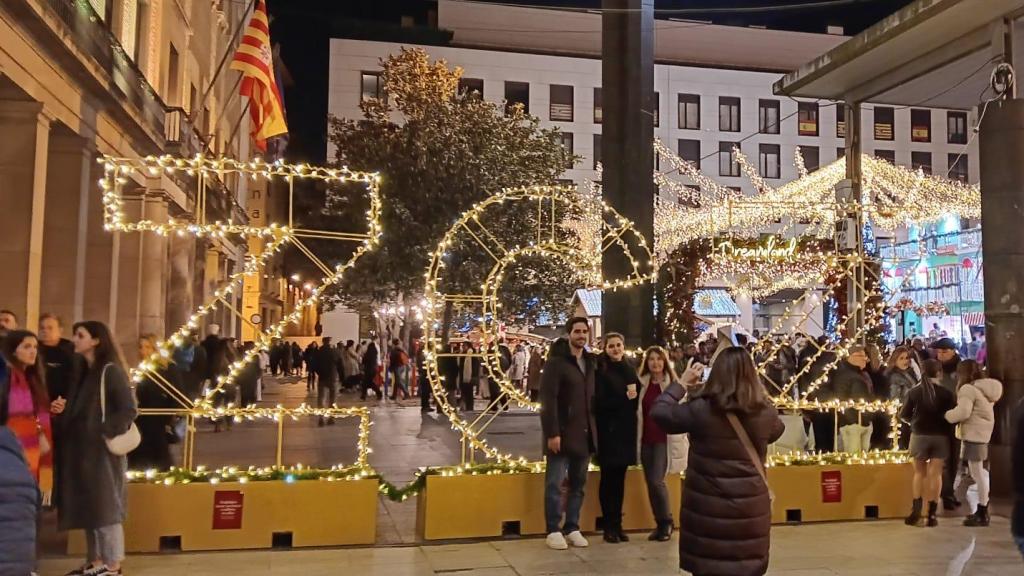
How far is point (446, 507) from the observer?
762 cm

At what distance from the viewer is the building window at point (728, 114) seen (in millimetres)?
49938

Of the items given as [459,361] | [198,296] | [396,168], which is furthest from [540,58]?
[459,361]

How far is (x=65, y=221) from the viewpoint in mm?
16438

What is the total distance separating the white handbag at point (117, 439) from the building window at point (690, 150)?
150 ft

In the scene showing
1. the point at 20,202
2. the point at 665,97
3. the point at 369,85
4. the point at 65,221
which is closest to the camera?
the point at 20,202

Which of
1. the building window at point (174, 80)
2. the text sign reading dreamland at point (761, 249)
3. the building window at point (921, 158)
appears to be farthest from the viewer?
the building window at point (921, 158)

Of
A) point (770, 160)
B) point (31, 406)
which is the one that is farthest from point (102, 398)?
point (770, 160)

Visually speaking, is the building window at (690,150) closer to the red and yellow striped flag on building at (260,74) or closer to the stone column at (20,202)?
the red and yellow striped flag on building at (260,74)

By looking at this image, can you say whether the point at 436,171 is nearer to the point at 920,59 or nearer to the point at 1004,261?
the point at 920,59

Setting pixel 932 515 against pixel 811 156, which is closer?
pixel 932 515

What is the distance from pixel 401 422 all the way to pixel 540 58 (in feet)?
111

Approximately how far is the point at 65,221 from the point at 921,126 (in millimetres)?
49288

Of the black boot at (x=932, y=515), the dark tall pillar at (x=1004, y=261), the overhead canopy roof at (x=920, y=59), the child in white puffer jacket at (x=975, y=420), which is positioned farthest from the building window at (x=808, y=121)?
the black boot at (x=932, y=515)

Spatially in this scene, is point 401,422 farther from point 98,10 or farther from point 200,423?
point 98,10
